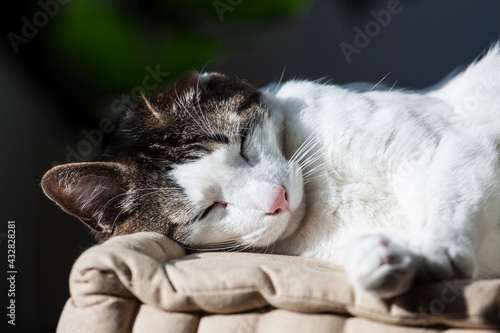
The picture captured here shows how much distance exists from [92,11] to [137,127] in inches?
43.7

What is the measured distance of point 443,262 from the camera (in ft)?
3.09

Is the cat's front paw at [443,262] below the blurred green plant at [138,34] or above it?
below

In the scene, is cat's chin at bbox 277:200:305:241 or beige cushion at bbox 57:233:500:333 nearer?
beige cushion at bbox 57:233:500:333

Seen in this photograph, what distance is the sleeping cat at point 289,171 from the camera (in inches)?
49.1

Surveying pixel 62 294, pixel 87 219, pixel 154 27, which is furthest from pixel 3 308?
pixel 154 27

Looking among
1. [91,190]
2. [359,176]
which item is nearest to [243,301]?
[359,176]

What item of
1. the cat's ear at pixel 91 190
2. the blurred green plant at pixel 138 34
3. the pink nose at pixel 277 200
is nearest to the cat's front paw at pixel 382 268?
the pink nose at pixel 277 200

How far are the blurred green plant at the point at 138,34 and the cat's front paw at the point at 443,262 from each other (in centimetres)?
64

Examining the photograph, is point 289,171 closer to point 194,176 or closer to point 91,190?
point 194,176

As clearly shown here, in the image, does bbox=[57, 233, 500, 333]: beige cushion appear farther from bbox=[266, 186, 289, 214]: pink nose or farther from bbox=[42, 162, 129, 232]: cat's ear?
bbox=[42, 162, 129, 232]: cat's ear

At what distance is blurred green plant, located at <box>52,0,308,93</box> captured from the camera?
1.46ft

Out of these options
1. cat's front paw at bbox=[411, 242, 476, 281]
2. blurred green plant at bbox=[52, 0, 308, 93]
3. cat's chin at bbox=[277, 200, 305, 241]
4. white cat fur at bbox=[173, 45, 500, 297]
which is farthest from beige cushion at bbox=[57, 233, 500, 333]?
blurred green plant at bbox=[52, 0, 308, 93]

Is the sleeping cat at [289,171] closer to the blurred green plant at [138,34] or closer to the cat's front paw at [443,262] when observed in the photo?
the cat's front paw at [443,262]

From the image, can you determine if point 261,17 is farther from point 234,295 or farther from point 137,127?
point 137,127
